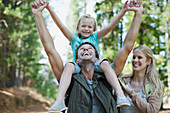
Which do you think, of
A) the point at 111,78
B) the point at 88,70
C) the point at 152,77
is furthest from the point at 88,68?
the point at 152,77

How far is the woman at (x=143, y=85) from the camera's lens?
109 inches

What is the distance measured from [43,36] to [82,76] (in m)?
0.65

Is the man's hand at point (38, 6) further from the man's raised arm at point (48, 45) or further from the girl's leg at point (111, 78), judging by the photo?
the girl's leg at point (111, 78)

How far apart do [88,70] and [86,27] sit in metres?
1.07

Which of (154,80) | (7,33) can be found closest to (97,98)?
(154,80)

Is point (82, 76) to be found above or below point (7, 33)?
below

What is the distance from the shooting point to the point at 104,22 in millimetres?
10453

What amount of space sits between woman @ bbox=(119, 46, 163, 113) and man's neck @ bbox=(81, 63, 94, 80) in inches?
19.6

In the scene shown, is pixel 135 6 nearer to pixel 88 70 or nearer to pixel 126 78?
pixel 88 70

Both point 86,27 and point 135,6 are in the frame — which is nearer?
point 135,6

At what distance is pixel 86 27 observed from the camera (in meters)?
3.39

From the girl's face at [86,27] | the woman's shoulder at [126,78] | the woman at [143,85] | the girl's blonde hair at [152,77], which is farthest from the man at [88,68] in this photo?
the girl's face at [86,27]

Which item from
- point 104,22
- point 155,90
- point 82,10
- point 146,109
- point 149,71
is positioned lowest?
point 146,109

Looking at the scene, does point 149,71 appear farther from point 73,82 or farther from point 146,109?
point 73,82
